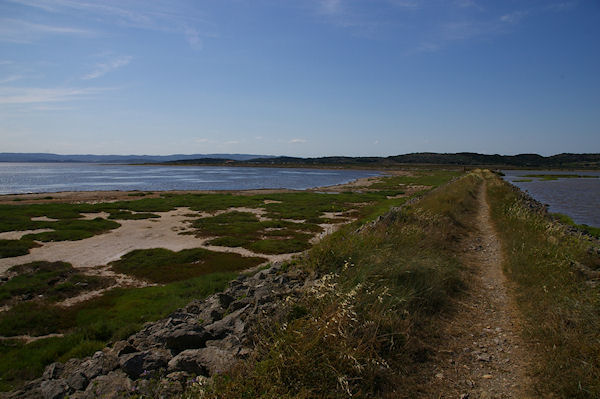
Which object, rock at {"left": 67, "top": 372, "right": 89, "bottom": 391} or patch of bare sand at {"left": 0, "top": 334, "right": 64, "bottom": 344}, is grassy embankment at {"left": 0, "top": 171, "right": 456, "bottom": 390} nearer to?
patch of bare sand at {"left": 0, "top": 334, "right": 64, "bottom": 344}

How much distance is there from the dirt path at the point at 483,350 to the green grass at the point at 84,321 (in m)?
8.02

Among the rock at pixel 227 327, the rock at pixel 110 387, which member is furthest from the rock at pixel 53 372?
the rock at pixel 227 327

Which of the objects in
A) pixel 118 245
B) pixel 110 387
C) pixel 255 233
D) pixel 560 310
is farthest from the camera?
pixel 255 233

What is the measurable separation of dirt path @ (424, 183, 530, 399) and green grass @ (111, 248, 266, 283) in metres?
11.1

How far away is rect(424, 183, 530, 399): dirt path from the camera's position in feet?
16.4

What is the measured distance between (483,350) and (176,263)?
15.1m

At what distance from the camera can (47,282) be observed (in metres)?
14.1

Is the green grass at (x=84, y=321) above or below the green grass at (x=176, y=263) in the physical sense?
above

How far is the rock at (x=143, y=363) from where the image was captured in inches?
219

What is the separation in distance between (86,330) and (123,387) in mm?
5481

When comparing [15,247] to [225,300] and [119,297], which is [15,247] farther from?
[225,300]

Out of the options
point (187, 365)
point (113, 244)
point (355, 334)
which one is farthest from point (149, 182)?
point (355, 334)

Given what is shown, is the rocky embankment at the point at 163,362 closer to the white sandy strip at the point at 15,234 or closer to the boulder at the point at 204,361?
the boulder at the point at 204,361

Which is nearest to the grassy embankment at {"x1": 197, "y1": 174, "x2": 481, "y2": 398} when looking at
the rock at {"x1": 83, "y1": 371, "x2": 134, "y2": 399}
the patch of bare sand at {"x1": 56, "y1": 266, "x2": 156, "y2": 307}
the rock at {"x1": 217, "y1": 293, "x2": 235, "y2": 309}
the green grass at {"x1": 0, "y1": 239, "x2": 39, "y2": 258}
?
the rock at {"x1": 83, "y1": 371, "x2": 134, "y2": 399}
